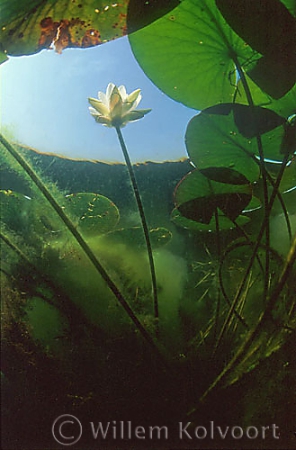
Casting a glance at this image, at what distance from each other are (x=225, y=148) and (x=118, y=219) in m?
0.18

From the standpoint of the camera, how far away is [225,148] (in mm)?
477

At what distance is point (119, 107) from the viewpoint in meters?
0.39

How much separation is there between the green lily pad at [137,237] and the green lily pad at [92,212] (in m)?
0.01

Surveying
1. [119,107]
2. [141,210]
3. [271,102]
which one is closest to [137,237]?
[141,210]

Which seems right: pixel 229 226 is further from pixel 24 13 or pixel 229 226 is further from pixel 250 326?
pixel 24 13

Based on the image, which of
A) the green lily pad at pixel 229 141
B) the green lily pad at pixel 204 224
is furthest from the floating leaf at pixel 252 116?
the green lily pad at pixel 204 224

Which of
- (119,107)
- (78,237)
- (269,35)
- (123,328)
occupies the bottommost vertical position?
(123,328)

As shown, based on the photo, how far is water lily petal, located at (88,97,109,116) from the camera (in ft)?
1.32

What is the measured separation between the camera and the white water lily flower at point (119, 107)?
401 millimetres

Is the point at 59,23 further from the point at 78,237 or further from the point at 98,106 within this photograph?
the point at 78,237

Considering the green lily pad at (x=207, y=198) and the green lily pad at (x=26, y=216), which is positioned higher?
the green lily pad at (x=207, y=198)

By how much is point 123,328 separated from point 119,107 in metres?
0.26

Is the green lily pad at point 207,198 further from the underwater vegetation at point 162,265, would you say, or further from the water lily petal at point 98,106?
the water lily petal at point 98,106

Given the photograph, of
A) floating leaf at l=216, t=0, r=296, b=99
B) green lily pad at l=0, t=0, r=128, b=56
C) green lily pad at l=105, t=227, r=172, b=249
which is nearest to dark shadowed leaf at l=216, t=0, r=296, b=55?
floating leaf at l=216, t=0, r=296, b=99
